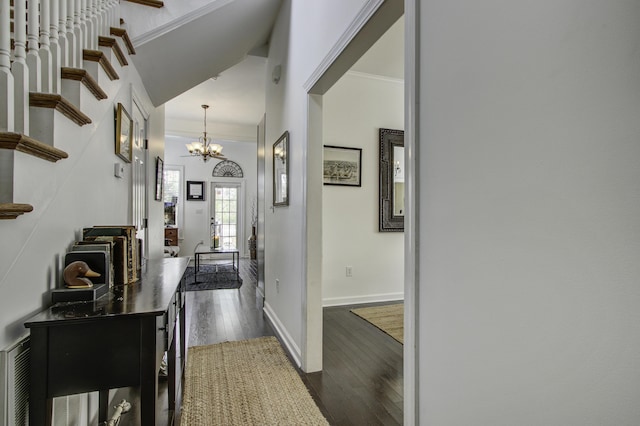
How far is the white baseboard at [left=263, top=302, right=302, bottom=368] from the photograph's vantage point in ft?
8.04

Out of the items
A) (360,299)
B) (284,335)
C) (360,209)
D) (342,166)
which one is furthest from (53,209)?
(360,299)

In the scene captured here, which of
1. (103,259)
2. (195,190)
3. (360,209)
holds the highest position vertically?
(195,190)

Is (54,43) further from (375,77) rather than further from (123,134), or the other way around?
(375,77)

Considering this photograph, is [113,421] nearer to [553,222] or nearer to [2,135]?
[2,135]

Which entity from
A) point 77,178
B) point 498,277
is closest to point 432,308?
point 498,277

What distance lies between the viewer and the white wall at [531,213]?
55cm

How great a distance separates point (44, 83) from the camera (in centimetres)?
122

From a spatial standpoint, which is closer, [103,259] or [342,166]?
[103,259]

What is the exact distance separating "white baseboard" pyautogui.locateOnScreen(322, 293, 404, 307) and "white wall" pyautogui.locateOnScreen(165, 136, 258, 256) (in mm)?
5113

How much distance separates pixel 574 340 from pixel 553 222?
235mm

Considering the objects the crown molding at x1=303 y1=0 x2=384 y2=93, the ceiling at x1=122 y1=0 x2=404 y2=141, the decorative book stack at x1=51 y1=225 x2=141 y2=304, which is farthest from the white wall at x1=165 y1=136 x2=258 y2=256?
the decorative book stack at x1=51 y1=225 x2=141 y2=304

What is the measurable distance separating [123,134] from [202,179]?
21.3ft

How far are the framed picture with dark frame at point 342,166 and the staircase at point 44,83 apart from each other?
254cm

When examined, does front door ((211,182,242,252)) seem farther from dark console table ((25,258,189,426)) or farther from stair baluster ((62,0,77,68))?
dark console table ((25,258,189,426))
